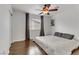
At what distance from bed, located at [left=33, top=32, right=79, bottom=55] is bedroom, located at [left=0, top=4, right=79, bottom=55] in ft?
0.05

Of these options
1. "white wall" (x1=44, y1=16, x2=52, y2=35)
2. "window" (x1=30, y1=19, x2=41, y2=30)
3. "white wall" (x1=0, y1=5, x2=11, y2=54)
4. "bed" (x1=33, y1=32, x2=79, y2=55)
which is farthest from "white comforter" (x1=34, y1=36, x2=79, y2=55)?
"white wall" (x1=0, y1=5, x2=11, y2=54)

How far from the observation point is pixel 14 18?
157cm

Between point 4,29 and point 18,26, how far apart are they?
219 millimetres

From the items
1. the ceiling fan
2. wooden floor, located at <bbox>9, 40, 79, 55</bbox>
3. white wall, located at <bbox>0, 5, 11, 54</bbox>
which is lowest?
wooden floor, located at <bbox>9, 40, 79, 55</bbox>

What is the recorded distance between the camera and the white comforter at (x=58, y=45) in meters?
1.48

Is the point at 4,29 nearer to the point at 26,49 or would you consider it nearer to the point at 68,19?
the point at 26,49

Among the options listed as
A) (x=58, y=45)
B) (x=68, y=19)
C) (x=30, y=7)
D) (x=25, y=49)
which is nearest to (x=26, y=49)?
(x=25, y=49)

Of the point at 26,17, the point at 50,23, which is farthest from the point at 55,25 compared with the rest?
the point at 26,17

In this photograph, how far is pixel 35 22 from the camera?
1620 millimetres

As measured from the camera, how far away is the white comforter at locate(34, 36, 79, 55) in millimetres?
1482

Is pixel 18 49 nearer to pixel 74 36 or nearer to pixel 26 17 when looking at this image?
pixel 26 17

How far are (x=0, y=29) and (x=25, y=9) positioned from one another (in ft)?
1.55

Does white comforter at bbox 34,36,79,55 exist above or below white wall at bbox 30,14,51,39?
below

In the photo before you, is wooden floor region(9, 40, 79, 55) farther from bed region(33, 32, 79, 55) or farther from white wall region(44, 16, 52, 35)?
white wall region(44, 16, 52, 35)
